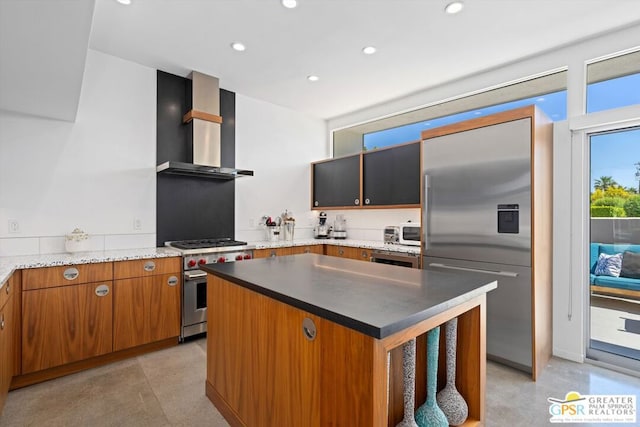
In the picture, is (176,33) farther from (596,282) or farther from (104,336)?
(596,282)

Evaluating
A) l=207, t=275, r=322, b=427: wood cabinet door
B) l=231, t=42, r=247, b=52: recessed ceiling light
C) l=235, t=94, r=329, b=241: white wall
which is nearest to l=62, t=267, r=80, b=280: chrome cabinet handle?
l=207, t=275, r=322, b=427: wood cabinet door

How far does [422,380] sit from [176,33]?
3126 mm

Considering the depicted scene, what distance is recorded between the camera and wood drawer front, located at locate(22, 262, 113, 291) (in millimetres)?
Answer: 2271

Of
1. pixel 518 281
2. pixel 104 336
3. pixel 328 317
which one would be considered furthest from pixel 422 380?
pixel 104 336

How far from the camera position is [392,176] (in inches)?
149

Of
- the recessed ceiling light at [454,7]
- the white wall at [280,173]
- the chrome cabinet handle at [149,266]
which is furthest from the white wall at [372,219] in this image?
the chrome cabinet handle at [149,266]

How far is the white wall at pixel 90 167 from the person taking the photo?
8.84 ft

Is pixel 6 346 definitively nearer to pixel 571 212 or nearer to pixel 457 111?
pixel 571 212

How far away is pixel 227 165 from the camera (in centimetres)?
397

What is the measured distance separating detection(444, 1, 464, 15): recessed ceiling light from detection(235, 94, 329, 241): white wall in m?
2.63

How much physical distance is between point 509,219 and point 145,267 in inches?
122

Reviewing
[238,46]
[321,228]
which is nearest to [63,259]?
[238,46]

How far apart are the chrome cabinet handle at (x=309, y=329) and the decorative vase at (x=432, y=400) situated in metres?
0.56

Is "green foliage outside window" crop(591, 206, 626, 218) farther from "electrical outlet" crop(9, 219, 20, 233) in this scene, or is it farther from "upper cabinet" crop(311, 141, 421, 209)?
"electrical outlet" crop(9, 219, 20, 233)
